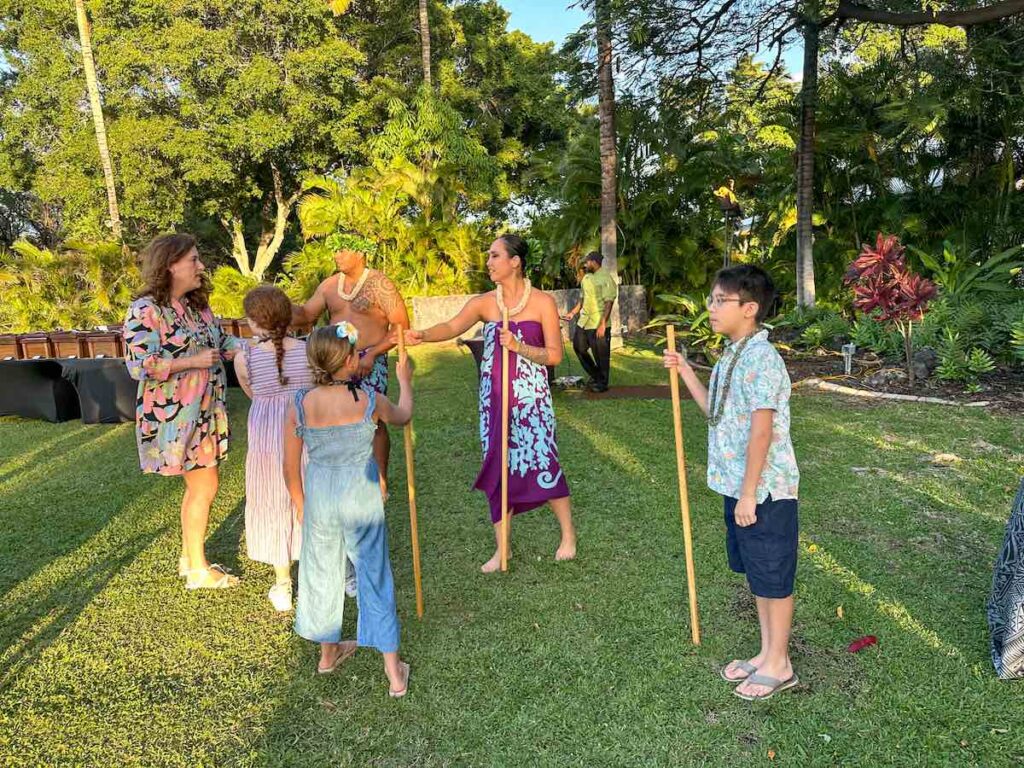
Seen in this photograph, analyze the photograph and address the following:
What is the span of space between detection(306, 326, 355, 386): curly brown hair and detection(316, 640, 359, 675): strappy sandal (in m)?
1.31

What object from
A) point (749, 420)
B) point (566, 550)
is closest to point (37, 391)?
point (566, 550)

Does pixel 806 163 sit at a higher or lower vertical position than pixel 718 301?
higher

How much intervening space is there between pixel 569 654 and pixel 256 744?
1337 millimetres

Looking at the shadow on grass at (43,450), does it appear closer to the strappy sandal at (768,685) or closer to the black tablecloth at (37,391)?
the black tablecloth at (37,391)

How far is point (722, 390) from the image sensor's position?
2.76m

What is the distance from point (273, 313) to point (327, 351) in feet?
2.83

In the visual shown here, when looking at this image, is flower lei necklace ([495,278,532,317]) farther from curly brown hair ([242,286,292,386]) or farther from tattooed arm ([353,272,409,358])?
curly brown hair ([242,286,292,386])

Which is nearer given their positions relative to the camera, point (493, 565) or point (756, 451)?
point (756, 451)

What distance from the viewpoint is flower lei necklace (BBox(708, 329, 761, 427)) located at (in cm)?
267

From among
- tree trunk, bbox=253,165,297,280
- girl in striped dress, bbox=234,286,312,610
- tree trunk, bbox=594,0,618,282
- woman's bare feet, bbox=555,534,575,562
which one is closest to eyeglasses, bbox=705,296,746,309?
woman's bare feet, bbox=555,534,575,562

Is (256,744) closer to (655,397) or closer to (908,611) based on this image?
(908,611)

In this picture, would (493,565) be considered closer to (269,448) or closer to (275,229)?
(269,448)

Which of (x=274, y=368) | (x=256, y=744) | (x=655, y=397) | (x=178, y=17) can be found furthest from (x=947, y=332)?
(x=178, y=17)

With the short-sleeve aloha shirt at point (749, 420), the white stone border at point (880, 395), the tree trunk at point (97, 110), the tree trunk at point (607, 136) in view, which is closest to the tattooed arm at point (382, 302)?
the short-sleeve aloha shirt at point (749, 420)
